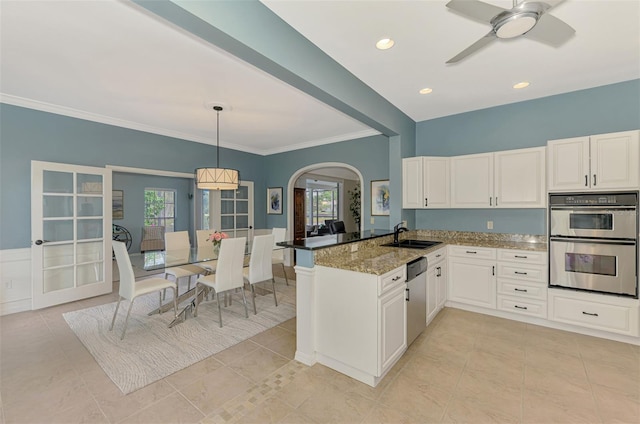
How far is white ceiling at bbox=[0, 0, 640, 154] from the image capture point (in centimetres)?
198

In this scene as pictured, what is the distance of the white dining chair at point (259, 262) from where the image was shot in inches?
140

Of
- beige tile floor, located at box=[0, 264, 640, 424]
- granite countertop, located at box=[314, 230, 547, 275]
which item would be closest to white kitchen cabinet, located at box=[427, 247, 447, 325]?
granite countertop, located at box=[314, 230, 547, 275]

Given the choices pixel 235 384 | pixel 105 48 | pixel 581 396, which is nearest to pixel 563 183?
pixel 581 396

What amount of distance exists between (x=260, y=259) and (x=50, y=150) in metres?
3.38

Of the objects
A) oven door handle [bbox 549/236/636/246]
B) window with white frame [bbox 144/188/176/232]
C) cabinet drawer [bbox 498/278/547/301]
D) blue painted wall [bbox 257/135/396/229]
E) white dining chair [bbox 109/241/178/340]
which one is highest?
blue painted wall [bbox 257/135/396/229]

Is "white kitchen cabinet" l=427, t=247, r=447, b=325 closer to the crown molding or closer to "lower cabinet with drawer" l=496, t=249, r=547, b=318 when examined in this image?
"lower cabinet with drawer" l=496, t=249, r=547, b=318

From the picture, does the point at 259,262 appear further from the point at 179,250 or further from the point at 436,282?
the point at 436,282

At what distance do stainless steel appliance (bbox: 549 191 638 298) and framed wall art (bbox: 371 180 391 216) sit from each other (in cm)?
230

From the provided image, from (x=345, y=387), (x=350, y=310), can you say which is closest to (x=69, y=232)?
(x=350, y=310)

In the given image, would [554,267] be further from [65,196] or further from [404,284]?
[65,196]

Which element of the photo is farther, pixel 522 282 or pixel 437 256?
pixel 437 256

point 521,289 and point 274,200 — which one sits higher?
point 274,200

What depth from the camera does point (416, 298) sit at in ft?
8.79

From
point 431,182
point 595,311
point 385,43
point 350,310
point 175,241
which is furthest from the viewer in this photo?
point 175,241
